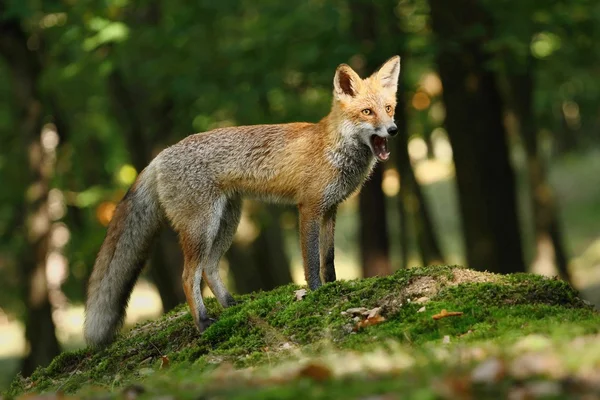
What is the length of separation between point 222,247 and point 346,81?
229 centimetres

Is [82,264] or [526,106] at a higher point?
[526,106]

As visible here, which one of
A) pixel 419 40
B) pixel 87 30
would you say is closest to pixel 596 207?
pixel 419 40

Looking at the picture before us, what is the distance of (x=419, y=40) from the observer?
16156mm

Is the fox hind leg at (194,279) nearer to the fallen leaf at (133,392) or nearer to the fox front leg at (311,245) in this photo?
the fox front leg at (311,245)

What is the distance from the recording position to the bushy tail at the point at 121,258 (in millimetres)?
8953

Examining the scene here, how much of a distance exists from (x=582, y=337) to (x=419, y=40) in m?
11.3

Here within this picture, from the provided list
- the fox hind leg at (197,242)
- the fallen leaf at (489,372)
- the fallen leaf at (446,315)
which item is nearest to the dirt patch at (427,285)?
the fallen leaf at (446,315)

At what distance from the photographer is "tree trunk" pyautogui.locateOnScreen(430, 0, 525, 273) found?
44.7 ft

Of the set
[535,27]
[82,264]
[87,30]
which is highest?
[87,30]

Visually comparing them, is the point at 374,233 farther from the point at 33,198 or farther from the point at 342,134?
the point at 342,134

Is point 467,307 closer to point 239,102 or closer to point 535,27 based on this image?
point 535,27

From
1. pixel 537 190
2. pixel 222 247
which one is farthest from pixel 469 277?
pixel 537 190

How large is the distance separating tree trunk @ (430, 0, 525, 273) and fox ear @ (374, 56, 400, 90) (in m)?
4.63

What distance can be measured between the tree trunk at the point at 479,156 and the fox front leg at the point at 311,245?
5.47 m
